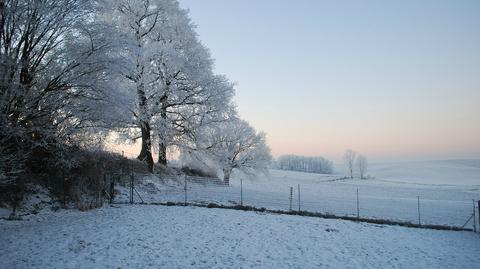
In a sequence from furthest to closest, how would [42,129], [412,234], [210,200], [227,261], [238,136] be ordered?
[238,136]
[210,200]
[412,234]
[42,129]
[227,261]

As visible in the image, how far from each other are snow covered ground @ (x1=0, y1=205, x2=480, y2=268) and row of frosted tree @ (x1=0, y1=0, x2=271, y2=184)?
273 cm

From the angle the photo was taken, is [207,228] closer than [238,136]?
Yes

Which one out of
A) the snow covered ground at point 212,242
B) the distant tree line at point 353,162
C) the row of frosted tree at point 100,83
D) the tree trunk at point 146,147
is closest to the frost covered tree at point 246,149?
the row of frosted tree at point 100,83

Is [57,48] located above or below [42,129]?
above

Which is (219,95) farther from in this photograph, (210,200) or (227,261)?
(227,261)

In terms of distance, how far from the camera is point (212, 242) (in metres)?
12.1

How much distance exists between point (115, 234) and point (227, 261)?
13.9 ft

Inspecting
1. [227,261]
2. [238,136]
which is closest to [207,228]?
[227,261]

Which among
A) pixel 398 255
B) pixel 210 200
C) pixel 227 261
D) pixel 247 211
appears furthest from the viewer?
pixel 210 200

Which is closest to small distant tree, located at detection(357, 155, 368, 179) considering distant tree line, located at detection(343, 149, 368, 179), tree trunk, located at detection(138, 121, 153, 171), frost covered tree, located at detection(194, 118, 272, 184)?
distant tree line, located at detection(343, 149, 368, 179)

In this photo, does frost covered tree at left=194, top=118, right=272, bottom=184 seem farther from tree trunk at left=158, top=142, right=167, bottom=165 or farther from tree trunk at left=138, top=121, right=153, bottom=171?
tree trunk at left=138, top=121, right=153, bottom=171

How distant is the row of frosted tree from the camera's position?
12781 millimetres

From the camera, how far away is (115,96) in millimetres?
16156

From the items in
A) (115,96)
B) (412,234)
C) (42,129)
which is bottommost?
(412,234)
